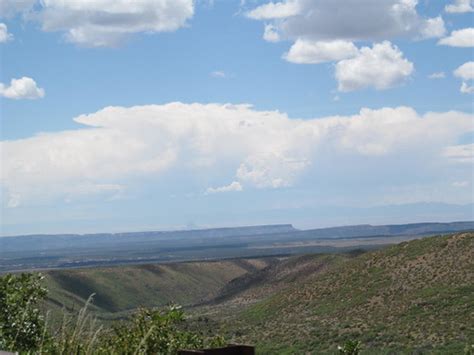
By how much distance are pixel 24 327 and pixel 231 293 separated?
10964 cm

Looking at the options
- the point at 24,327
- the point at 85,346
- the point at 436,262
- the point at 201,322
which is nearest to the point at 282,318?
the point at 201,322

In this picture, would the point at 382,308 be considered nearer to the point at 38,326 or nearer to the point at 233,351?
the point at 38,326

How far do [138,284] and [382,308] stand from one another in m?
90.3

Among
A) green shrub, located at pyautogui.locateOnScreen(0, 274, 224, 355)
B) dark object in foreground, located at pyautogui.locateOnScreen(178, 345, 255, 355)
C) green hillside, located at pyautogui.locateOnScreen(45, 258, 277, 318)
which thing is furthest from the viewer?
green hillside, located at pyautogui.locateOnScreen(45, 258, 277, 318)

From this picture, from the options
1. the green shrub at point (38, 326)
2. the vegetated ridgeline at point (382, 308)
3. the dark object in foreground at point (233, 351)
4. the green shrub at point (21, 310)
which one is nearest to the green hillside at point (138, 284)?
the vegetated ridgeline at point (382, 308)

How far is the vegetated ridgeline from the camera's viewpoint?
189 feet

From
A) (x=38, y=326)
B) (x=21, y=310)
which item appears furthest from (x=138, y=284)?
(x=38, y=326)

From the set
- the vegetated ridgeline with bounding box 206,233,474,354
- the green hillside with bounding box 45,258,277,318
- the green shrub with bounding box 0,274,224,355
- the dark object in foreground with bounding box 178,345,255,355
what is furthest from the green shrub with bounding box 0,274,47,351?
the green hillside with bounding box 45,258,277,318

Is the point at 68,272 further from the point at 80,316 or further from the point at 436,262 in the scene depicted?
the point at 80,316

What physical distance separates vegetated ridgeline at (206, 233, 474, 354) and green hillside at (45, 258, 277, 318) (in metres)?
49.4

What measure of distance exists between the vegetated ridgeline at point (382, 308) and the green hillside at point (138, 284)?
4944cm

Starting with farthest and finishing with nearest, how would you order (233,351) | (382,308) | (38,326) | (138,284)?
(138,284)
(382,308)
(38,326)
(233,351)

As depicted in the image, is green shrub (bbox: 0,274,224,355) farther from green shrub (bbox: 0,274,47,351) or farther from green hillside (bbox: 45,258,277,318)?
green hillside (bbox: 45,258,277,318)

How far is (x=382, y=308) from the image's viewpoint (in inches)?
2712
